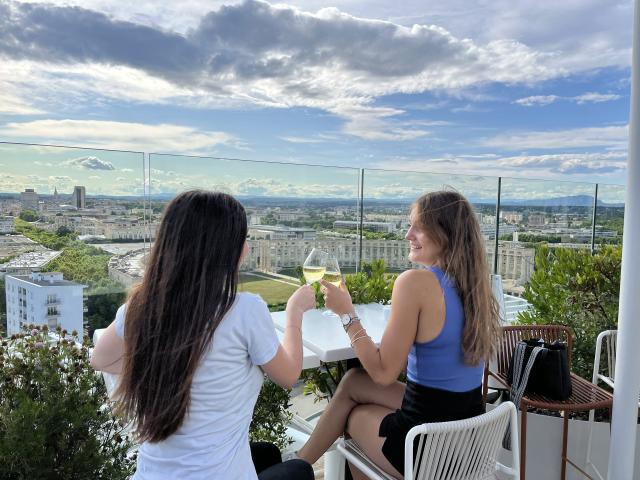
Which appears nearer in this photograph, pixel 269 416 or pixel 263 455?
pixel 263 455

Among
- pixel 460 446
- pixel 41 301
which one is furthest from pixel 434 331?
pixel 41 301

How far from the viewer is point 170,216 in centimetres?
113

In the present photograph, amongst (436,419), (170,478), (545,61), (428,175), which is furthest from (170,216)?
(545,61)

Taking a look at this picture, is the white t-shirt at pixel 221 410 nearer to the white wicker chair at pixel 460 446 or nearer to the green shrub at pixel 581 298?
the white wicker chair at pixel 460 446

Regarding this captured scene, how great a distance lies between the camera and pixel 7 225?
2.96 meters

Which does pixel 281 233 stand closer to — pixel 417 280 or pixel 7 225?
pixel 7 225

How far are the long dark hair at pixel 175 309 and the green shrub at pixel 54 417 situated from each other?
0.45 m

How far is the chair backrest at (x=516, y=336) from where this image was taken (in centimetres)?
232

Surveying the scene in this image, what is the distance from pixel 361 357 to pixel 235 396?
65 cm

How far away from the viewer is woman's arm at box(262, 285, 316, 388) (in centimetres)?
117

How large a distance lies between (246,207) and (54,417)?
1295 millimetres

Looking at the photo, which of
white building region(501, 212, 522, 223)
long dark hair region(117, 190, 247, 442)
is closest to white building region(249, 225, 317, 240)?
white building region(501, 212, 522, 223)

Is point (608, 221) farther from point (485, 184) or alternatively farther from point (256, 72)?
point (256, 72)

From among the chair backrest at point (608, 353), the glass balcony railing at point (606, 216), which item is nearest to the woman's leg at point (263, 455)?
the chair backrest at point (608, 353)
